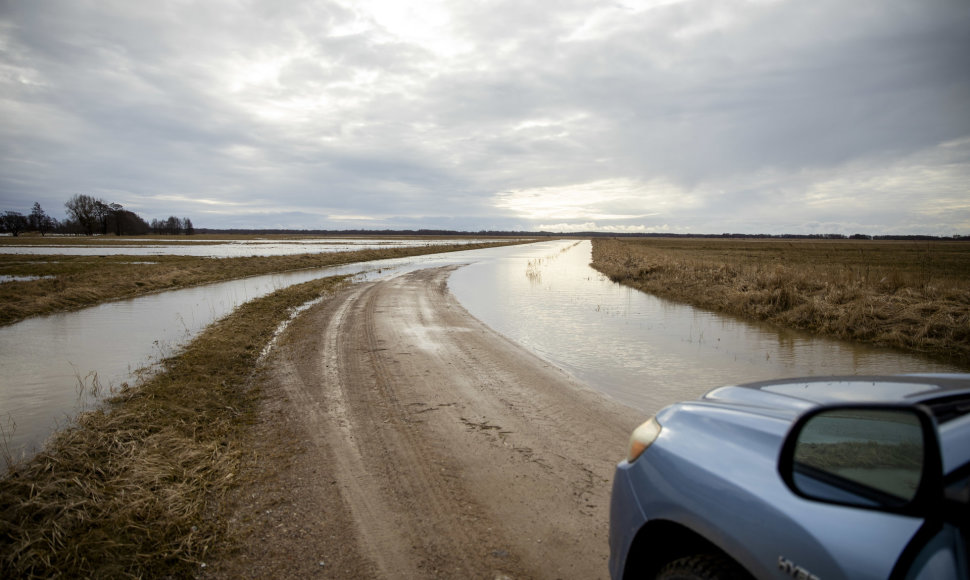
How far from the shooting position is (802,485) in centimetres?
173

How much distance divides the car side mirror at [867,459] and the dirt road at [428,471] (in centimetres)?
193

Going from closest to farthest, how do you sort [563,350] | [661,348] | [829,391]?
1. [829,391]
2. [563,350]
3. [661,348]

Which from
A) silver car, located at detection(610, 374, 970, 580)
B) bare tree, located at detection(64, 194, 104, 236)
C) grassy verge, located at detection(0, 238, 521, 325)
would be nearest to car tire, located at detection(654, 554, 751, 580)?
silver car, located at detection(610, 374, 970, 580)

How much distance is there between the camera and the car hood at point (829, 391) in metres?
2.07

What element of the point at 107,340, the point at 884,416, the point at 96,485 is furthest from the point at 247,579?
the point at 107,340

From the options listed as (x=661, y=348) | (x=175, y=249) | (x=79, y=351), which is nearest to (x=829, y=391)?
(x=661, y=348)

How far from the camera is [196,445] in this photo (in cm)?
542

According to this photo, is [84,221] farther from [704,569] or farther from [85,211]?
[704,569]

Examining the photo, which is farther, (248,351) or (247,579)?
(248,351)

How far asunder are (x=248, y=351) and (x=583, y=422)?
24.0ft

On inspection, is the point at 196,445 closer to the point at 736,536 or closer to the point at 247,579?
the point at 247,579

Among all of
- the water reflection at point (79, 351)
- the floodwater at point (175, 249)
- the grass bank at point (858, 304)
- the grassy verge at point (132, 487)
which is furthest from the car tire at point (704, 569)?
the floodwater at point (175, 249)

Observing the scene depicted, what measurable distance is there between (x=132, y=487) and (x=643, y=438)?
4.57m

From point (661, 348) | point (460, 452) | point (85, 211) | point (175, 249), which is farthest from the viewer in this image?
point (85, 211)
